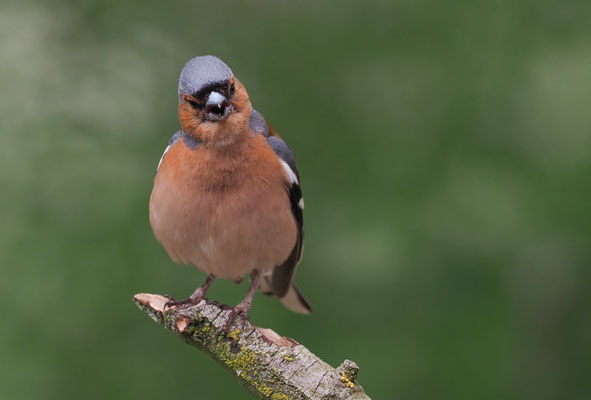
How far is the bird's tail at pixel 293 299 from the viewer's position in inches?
255

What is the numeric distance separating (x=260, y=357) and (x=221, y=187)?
1213 mm

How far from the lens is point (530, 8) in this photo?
273 inches

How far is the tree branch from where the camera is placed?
4.26 meters

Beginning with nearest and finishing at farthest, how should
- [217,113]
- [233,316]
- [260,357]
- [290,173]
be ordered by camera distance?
[260,357]
[233,316]
[217,113]
[290,173]

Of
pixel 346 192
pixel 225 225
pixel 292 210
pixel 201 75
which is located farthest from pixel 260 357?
pixel 346 192

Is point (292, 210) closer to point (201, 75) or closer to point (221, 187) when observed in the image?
point (221, 187)

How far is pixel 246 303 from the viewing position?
5.27 meters

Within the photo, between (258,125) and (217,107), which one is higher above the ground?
(258,125)

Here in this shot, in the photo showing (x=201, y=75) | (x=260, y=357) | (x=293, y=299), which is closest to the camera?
(x=260, y=357)

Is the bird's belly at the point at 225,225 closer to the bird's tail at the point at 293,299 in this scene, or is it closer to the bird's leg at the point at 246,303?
the bird's leg at the point at 246,303

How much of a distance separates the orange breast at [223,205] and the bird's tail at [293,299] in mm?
957

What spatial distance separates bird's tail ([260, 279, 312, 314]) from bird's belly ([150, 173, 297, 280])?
35.9 inches

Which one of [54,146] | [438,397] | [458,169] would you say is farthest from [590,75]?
[54,146]

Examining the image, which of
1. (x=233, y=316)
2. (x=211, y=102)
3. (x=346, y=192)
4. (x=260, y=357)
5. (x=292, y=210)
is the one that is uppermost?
(x=346, y=192)
